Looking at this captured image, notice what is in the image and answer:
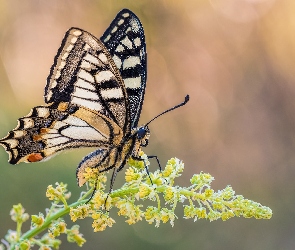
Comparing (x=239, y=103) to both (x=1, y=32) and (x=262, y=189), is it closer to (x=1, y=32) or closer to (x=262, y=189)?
(x=262, y=189)

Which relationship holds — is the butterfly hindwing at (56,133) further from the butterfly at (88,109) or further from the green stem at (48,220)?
the green stem at (48,220)

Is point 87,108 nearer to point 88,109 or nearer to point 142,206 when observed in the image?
point 88,109

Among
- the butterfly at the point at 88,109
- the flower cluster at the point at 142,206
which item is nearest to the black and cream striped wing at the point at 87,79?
the butterfly at the point at 88,109

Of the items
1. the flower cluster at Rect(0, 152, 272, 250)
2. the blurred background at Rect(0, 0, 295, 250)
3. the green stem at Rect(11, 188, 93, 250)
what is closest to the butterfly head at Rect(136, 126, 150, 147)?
the flower cluster at Rect(0, 152, 272, 250)

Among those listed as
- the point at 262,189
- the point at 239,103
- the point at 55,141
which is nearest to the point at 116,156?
the point at 55,141

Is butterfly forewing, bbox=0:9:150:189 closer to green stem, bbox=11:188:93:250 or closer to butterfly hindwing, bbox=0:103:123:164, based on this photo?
butterfly hindwing, bbox=0:103:123:164

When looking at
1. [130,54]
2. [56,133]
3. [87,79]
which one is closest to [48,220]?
[56,133]
